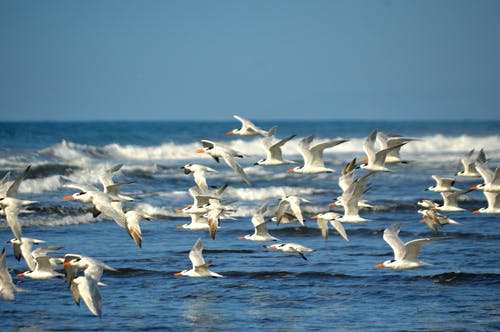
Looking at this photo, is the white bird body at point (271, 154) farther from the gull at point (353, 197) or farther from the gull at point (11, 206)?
the gull at point (11, 206)

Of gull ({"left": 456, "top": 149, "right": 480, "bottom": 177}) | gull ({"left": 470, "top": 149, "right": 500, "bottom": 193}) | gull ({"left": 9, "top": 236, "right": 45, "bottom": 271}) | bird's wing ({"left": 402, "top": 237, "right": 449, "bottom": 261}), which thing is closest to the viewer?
bird's wing ({"left": 402, "top": 237, "right": 449, "bottom": 261})

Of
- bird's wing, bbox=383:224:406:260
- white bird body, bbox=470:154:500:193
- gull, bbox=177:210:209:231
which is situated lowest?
gull, bbox=177:210:209:231

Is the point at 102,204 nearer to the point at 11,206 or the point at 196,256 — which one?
the point at 196,256

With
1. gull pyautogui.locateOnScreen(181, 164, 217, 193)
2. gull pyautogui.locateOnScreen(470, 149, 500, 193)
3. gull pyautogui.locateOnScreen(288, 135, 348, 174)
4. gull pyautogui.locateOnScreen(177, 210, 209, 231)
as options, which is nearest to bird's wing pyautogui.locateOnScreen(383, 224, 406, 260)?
Answer: gull pyautogui.locateOnScreen(288, 135, 348, 174)

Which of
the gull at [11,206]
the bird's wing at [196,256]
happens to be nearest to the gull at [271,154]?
the bird's wing at [196,256]

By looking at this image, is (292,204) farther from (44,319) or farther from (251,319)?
(44,319)

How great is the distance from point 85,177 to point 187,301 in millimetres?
20424

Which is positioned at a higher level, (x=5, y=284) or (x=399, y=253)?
(x=399, y=253)

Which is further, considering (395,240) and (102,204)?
(395,240)

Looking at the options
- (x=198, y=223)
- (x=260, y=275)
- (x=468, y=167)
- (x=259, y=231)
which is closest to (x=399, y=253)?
(x=260, y=275)

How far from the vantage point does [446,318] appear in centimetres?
1363

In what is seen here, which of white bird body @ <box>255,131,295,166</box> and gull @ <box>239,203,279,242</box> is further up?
white bird body @ <box>255,131,295,166</box>

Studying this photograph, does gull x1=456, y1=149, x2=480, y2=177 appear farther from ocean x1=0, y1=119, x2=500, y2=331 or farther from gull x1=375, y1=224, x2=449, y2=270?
gull x1=375, y1=224, x2=449, y2=270

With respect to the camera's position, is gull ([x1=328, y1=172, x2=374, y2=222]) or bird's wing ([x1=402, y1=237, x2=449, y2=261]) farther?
gull ([x1=328, y1=172, x2=374, y2=222])
